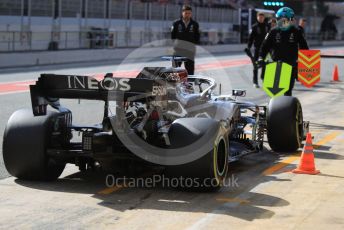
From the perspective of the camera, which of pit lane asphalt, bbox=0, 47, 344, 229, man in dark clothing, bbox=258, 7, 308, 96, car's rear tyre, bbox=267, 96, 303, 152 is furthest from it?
man in dark clothing, bbox=258, 7, 308, 96

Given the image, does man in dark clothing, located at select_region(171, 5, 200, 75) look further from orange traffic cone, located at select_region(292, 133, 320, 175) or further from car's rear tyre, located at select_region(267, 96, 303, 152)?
orange traffic cone, located at select_region(292, 133, 320, 175)

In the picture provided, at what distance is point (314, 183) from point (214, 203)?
1.49 metres

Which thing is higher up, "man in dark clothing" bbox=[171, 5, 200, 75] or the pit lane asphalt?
"man in dark clothing" bbox=[171, 5, 200, 75]

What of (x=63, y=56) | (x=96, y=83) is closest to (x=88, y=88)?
(x=96, y=83)

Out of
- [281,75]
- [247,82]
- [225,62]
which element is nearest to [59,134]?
[281,75]

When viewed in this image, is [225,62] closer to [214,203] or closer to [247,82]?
[247,82]

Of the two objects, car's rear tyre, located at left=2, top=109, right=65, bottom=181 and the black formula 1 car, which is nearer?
the black formula 1 car

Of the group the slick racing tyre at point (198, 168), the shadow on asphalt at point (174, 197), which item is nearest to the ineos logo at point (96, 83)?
the slick racing tyre at point (198, 168)

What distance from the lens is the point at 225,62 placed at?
105ft

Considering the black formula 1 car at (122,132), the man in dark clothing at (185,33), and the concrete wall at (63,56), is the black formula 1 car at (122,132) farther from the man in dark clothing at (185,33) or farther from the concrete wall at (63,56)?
the concrete wall at (63,56)

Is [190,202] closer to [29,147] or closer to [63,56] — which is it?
[29,147]

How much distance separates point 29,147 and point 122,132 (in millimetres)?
957

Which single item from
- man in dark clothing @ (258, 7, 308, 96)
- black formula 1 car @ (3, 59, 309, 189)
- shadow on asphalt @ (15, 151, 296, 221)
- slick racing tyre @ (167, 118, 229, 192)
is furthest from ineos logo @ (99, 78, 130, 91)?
man in dark clothing @ (258, 7, 308, 96)

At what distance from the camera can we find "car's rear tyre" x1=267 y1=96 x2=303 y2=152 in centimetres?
897
